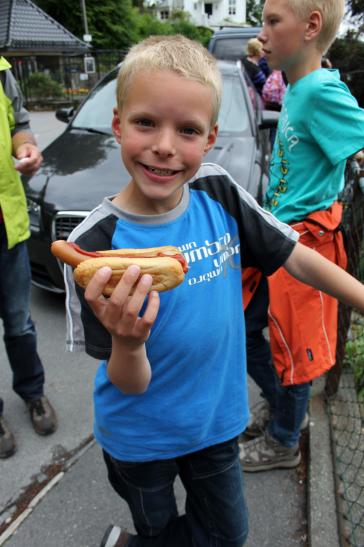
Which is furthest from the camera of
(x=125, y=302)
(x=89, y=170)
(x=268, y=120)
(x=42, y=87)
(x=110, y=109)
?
(x=42, y=87)

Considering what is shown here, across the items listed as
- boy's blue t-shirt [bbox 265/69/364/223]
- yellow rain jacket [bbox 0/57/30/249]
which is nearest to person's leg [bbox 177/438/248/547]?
boy's blue t-shirt [bbox 265/69/364/223]

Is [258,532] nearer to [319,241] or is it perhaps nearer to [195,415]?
[195,415]

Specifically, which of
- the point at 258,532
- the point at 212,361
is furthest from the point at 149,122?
the point at 258,532

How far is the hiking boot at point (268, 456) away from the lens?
2.49 meters

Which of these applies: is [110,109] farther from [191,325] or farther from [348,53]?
[348,53]

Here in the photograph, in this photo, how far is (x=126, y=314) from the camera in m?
1.02

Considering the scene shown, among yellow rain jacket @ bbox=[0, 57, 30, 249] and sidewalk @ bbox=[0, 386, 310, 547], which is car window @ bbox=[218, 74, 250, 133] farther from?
sidewalk @ bbox=[0, 386, 310, 547]

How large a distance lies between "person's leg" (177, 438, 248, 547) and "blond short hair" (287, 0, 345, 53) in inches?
66.7

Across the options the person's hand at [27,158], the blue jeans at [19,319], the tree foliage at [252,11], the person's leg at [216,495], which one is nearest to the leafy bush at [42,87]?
the person's hand at [27,158]

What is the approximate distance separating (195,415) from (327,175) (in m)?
1.18

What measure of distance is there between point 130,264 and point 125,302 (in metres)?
0.08

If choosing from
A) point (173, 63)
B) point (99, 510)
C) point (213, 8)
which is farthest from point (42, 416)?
point (213, 8)

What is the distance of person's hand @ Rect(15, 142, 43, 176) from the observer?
2.35 meters

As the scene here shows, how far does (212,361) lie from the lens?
1.45 m
